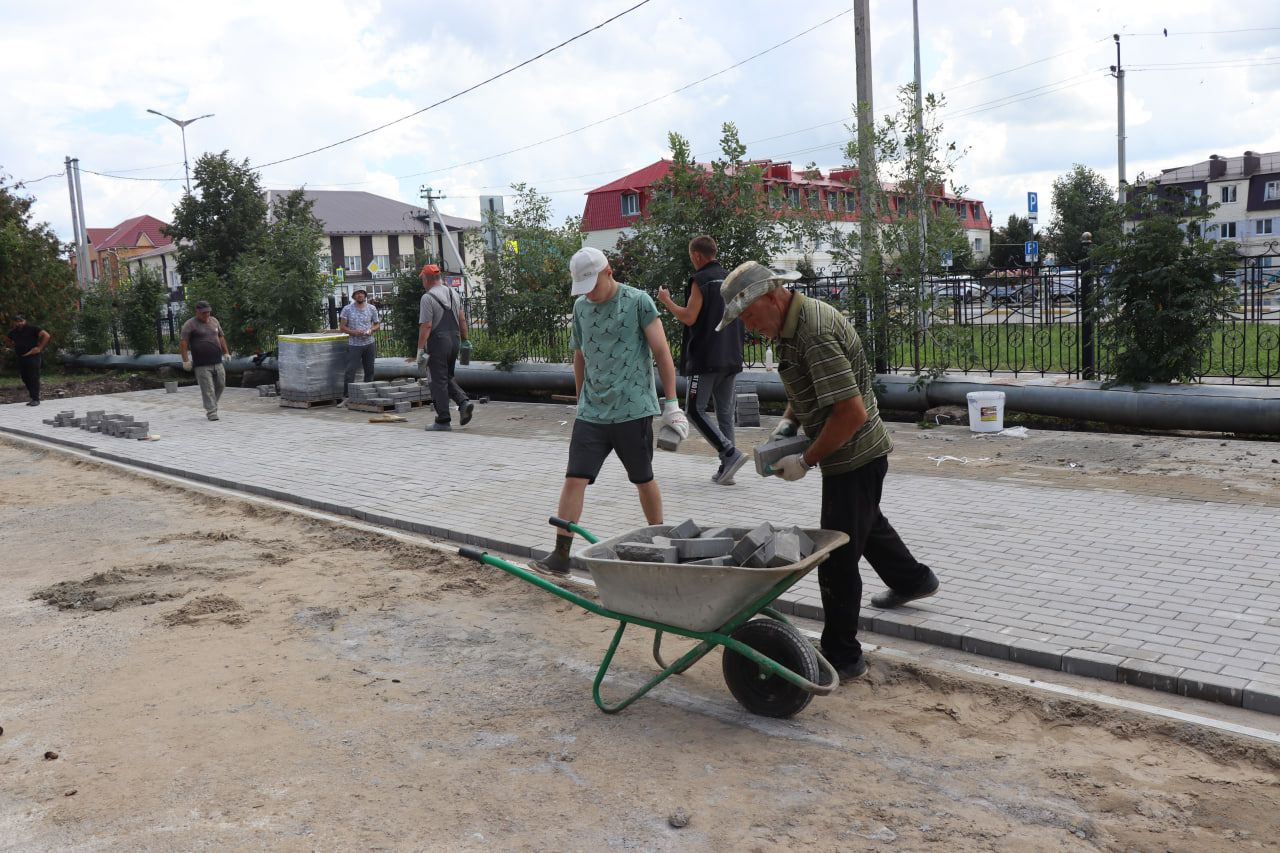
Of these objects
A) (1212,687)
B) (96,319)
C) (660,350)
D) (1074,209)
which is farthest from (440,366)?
(1074,209)

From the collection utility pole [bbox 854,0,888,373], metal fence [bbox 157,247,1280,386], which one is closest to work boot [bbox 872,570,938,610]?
metal fence [bbox 157,247,1280,386]

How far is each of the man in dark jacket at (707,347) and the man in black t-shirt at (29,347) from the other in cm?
1483

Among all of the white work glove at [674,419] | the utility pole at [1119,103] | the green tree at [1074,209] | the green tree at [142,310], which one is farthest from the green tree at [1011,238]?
the white work glove at [674,419]

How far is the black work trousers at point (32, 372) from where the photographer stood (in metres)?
19.4

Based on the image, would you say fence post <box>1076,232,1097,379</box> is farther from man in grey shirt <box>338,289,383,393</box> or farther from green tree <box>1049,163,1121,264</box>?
green tree <box>1049,163,1121,264</box>

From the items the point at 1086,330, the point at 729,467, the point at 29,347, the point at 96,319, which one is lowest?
the point at 729,467

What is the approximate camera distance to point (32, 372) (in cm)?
1956

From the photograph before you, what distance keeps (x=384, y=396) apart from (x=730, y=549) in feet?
41.0

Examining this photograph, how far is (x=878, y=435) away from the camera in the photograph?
4465 mm

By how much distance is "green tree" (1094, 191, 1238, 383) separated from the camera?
10039mm

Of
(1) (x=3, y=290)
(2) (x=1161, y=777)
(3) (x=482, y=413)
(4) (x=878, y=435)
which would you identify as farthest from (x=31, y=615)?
(1) (x=3, y=290)

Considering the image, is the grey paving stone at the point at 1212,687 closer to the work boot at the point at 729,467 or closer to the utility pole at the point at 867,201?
the work boot at the point at 729,467

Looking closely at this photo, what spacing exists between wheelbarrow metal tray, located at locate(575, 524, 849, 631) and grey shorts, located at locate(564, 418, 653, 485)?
1.78 metres

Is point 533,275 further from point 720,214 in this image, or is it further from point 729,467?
point 729,467
